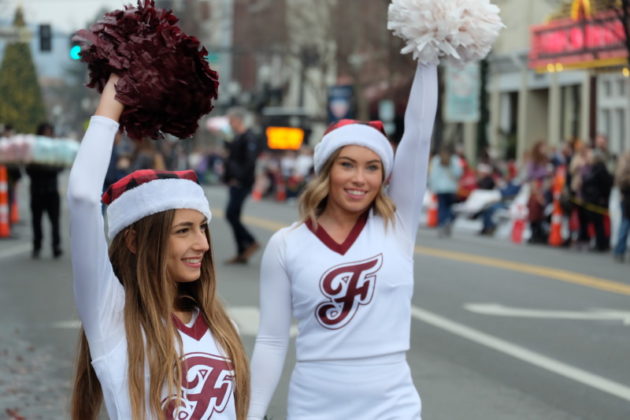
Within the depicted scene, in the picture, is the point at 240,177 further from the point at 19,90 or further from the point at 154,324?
the point at 19,90

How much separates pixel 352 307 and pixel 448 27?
0.94 metres

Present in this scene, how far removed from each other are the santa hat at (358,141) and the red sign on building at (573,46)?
70.1 feet

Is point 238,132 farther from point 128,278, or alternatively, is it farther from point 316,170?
point 128,278

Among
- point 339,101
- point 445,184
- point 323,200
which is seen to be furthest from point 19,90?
point 323,200

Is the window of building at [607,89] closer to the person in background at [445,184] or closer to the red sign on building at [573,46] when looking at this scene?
the red sign on building at [573,46]

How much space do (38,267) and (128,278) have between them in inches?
503

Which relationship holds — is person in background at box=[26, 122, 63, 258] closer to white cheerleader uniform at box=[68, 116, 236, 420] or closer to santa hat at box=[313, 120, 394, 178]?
santa hat at box=[313, 120, 394, 178]

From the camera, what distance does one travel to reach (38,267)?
15805mm

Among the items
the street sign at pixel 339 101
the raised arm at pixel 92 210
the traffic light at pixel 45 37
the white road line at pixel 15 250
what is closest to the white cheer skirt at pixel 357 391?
the raised arm at pixel 92 210

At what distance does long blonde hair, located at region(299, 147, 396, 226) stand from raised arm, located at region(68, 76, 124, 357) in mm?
1260

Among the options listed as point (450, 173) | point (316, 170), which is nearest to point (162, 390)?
point (316, 170)

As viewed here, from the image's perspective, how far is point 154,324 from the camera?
3.30 meters

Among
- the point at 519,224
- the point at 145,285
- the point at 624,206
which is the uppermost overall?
the point at 145,285

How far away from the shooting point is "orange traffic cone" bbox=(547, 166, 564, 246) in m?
21.1
